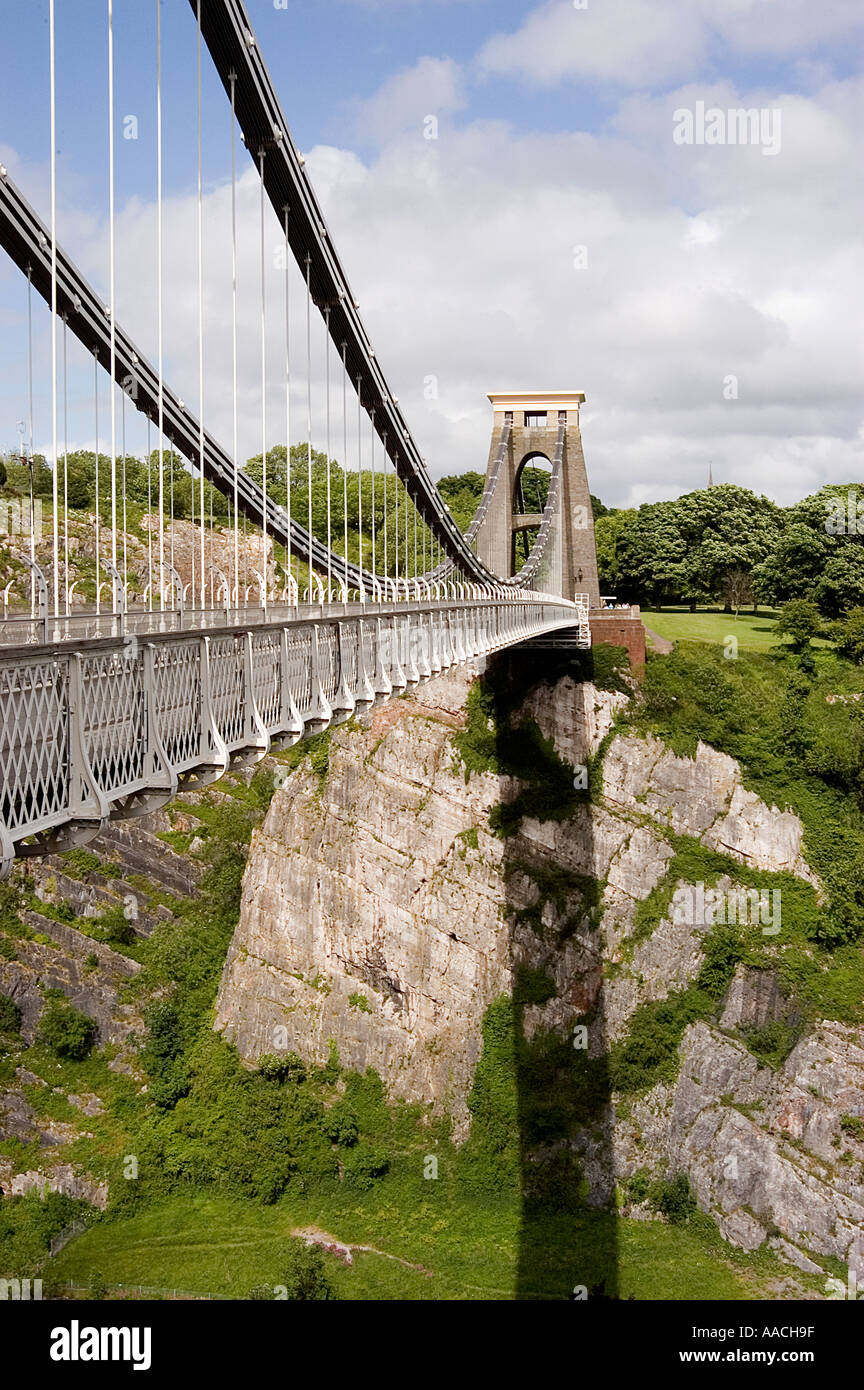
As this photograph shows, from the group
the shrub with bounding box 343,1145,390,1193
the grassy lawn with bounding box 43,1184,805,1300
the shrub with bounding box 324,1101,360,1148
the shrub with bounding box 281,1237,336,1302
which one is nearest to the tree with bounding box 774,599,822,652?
the grassy lawn with bounding box 43,1184,805,1300

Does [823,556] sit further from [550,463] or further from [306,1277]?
[306,1277]

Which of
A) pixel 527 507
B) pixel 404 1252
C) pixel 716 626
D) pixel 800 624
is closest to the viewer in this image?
pixel 404 1252

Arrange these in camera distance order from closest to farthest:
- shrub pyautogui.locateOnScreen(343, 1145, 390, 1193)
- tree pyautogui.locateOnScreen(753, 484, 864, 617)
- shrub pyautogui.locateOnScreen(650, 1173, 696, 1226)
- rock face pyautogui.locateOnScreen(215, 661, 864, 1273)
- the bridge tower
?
shrub pyautogui.locateOnScreen(650, 1173, 696, 1226), rock face pyautogui.locateOnScreen(215, 661, 864, 1273), shrub pyautogui.locateOnScreen(343, 1145, 390, 1193), the bridge tower, tree pyautogui.locateOnScreen(753, 484, 864, 617)

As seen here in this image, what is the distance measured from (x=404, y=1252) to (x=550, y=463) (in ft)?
85.8

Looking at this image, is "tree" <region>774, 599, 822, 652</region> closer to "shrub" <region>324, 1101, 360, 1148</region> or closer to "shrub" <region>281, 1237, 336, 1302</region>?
"shrub" <region>324, 1101, 360, 1148</region>

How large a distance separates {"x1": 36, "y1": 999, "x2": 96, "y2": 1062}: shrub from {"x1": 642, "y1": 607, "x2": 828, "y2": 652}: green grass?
71.4 feet

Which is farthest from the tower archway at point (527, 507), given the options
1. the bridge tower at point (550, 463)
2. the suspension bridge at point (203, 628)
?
the suspension bridge at point (203, 628)

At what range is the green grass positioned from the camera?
41188 millimetres

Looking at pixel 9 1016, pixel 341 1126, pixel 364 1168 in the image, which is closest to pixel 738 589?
pixel 341 1126

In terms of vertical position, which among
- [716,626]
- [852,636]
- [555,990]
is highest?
[716,626]

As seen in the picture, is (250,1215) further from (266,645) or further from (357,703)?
(266,645)

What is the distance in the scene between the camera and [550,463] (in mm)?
41312

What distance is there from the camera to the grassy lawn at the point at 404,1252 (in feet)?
80.5
